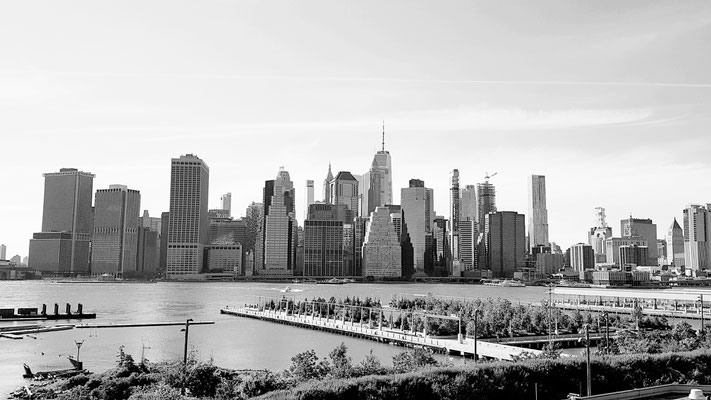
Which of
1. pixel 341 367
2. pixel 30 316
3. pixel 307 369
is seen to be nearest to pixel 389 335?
pixel 307 369

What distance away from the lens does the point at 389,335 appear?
63062mm

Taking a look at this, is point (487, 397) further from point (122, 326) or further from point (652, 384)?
point (122, 326)

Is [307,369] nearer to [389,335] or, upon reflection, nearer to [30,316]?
[389,335]

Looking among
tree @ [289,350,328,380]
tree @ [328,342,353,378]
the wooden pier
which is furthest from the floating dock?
tree @ [289,350,328,380]

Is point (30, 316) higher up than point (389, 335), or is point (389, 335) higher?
point (389, 335)

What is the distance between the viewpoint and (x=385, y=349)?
195ft

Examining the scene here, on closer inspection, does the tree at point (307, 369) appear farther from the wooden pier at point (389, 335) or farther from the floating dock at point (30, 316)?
the floating dock at point (30, 316)

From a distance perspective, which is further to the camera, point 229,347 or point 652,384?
point 229,347

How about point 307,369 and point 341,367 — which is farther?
point 307,369

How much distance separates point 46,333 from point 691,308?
98.6m

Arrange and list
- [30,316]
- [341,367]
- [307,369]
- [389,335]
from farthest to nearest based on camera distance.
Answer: [30,316] < [389,335] < [307,369] < [341,367]

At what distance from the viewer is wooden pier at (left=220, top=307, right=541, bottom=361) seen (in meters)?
49.7

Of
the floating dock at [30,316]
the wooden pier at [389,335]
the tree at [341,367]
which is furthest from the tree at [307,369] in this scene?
the floating dock at [30,316]

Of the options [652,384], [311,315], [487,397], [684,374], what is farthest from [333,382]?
[311,315]
